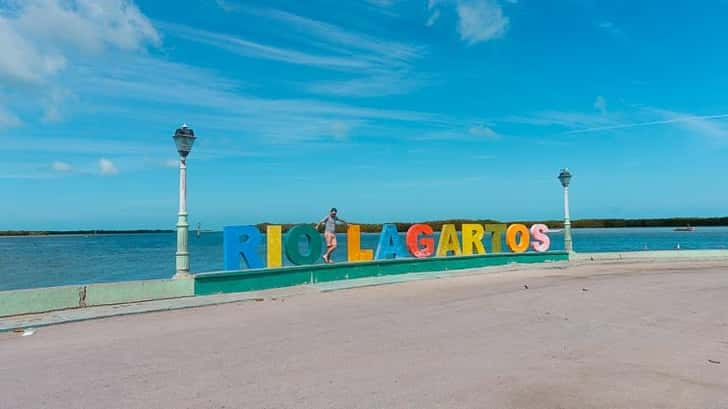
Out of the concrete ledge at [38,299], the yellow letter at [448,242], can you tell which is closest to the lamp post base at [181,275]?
the concrete ledge at [38,299]

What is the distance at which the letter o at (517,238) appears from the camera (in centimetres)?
2186

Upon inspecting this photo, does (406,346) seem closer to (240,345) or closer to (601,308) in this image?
(240,345)

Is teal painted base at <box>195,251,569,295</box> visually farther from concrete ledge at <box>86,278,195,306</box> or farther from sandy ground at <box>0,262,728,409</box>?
sandy ground at <box>0,262,728,409</box>

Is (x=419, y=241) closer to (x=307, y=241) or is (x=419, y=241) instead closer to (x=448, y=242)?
(x=448, y=242)

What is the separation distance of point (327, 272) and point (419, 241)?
4.46 meters

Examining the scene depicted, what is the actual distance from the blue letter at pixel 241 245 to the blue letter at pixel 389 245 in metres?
4.85

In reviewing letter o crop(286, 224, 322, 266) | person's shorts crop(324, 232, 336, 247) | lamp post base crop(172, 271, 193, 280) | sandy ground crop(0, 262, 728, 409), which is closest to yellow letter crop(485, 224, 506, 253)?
person's shorts crop(324, 232, 336, 247)

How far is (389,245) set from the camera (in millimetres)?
17922

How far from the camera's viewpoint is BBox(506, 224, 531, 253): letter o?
21.9 meters

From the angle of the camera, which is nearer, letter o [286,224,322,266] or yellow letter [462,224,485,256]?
letter o [286,224,322,266]

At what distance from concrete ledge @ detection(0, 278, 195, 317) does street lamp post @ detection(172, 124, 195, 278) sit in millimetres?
353

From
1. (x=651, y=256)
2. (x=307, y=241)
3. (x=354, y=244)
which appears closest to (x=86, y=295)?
(x=307, y=241)

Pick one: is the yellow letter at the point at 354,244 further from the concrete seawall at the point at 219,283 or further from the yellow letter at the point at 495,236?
the yellow letter at the point at 495,236

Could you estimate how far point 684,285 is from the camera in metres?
14.9
